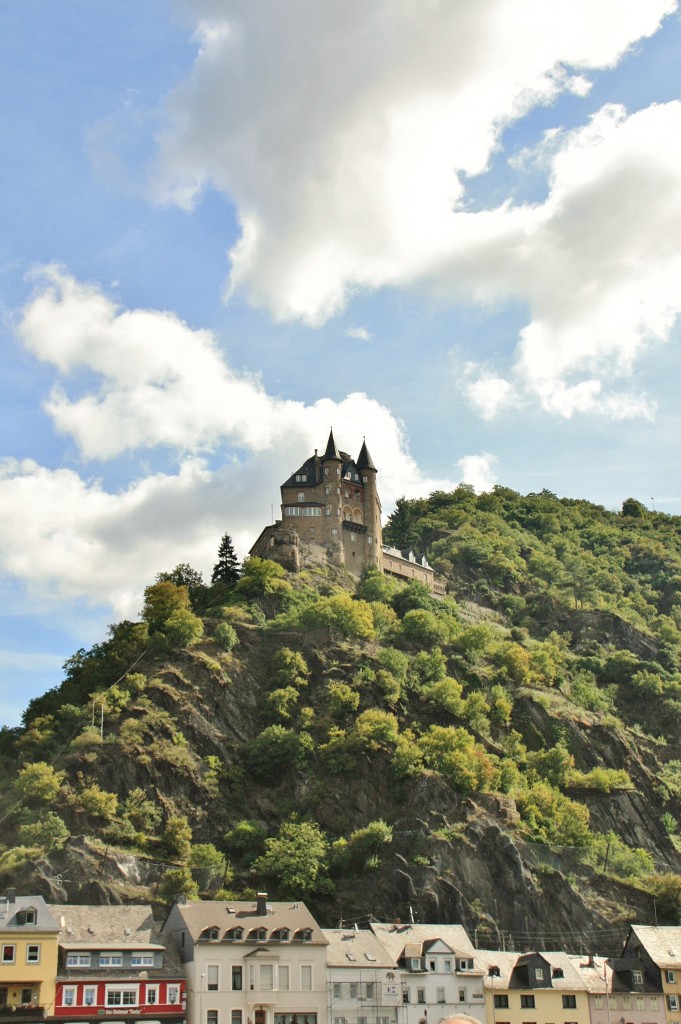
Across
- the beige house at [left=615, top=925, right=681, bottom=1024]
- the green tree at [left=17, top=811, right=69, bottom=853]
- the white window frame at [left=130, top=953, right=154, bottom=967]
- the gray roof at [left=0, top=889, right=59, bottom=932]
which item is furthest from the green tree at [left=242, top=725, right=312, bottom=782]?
the beige house at [left=615, top=925, right=681, bottom=1024]

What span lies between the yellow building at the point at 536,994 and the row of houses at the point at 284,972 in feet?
0.26

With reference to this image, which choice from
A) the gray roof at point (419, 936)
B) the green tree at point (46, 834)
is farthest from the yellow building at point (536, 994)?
the green tree at point (46, 834)

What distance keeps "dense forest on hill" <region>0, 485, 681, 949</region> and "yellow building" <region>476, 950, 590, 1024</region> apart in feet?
36.4

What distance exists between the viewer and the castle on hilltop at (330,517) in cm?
14762

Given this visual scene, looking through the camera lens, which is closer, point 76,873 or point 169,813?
point 76,873

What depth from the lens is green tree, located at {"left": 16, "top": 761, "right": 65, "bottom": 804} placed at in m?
101

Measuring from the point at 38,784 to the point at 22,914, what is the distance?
2576 cm

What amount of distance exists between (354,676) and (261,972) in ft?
153

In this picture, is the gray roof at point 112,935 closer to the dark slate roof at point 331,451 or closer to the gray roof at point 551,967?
the gray roof at point 551,967

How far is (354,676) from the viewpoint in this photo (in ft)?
403

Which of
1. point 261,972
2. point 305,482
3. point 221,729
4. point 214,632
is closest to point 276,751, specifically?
point 221,729

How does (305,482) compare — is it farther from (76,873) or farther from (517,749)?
(76,873)

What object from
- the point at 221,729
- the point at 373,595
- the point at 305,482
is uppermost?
the point at 305,482

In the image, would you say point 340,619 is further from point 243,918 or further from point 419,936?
point 243,918
